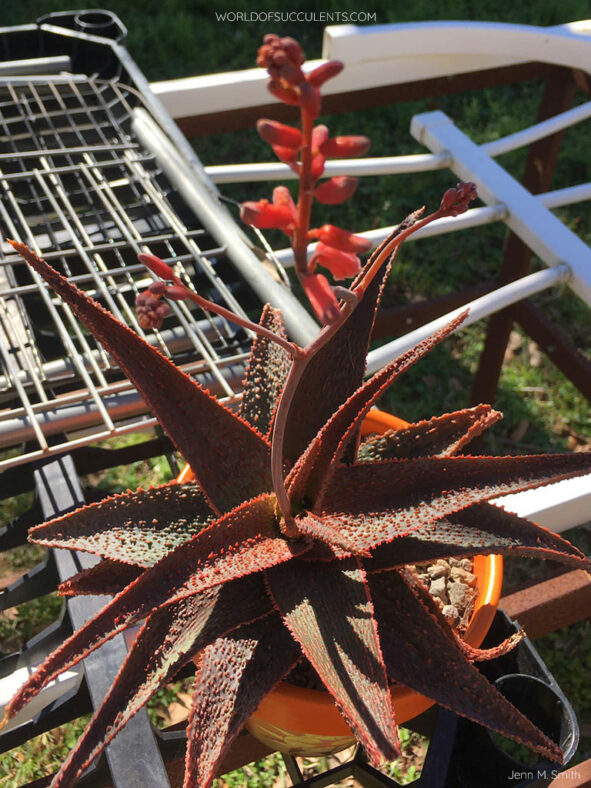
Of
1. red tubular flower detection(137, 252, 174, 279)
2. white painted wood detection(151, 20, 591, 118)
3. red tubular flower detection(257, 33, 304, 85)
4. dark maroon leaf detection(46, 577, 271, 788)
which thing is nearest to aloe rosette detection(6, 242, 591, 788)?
dark maroon leaf detection(46, 577, 271, 788)

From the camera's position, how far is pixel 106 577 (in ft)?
2.22

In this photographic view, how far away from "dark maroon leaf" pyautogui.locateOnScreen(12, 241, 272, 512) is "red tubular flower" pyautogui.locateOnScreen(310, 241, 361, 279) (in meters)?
0.24

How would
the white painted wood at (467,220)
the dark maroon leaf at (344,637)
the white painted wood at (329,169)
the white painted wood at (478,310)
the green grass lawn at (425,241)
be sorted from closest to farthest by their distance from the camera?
the dark maroon leaf at (344,637) < the white painted wood at (478,310) < the white painted wood at (467,220) < the white painted wood at (329,169) < the green grass lawn at (425,241)

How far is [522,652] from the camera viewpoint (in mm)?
805

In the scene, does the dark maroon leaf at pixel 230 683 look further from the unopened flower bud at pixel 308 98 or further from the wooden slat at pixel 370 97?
the wooden slat at pixel 370 97

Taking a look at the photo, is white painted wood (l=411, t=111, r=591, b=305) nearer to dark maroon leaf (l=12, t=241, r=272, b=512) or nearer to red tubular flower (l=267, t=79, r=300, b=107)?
dark maroon leaf (l=12, t=241, r=272, b=512)

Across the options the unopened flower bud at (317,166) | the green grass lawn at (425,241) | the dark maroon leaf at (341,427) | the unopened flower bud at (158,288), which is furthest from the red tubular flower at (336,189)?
the green grass lawn at (425,241)

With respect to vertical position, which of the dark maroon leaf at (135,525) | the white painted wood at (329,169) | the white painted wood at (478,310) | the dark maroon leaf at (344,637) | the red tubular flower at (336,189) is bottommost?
the white painted wood at (478,310)

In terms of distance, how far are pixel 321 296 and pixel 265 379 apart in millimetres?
357

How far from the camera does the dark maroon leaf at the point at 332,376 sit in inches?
27.9

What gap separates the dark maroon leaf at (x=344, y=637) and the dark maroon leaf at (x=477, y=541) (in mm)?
45

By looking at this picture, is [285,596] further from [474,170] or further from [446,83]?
[446,83]

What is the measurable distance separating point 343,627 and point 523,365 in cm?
210

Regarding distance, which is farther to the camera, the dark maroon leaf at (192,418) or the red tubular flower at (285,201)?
the dark maroon leaf at (192,418)
